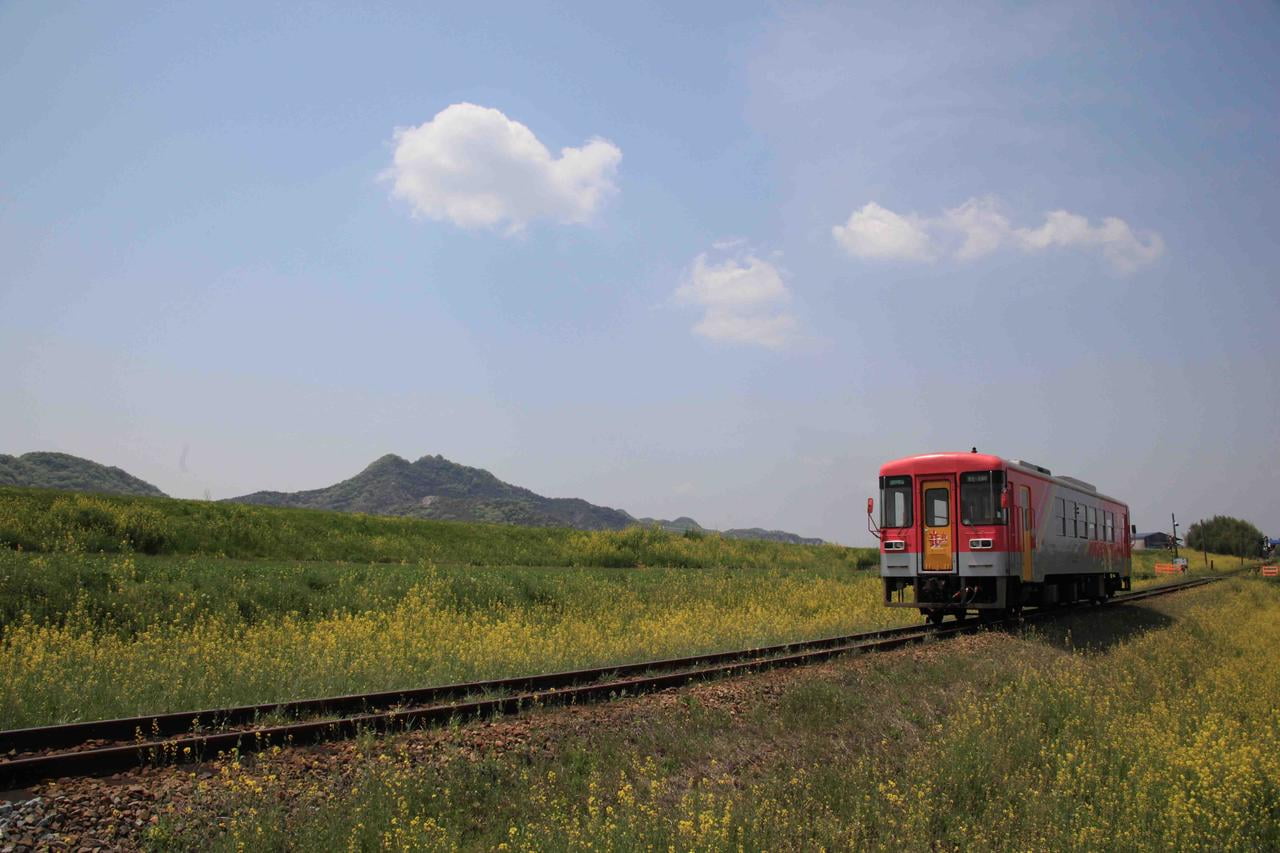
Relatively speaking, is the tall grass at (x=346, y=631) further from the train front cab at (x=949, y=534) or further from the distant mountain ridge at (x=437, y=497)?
the distant mountain ridge at (x=437, y=497)

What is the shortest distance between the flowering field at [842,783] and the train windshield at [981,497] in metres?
5.82

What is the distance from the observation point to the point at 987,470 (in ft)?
52.9

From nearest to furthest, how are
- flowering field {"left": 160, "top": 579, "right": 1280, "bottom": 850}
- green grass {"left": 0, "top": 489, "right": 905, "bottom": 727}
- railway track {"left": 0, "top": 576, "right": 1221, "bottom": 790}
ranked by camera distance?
flowering field {"left": 160, "top": 579, "right": 1280, "bottom": 850} → railway track {"left": 0, "top": 576, "right": 1221, "bottom": 790} → green grass {"left": 0, "top": 489, "right": 905, "bottom": 727}

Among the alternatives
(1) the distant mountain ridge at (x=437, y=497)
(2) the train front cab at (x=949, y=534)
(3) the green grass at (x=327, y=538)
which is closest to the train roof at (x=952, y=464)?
(2) the train front cab at (x=949, y=534)

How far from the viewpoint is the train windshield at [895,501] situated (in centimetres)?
1720

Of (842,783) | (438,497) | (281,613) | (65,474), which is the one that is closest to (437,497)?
(438,497)

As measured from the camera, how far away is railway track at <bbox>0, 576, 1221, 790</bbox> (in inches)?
237

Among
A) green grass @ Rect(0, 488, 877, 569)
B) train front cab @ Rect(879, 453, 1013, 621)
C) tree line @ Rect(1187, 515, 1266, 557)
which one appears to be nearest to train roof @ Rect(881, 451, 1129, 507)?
train front cab @ Rect(879, 453, 1013, 621)

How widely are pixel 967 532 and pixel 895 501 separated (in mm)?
1563

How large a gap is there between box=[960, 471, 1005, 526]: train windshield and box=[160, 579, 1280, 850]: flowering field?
582cm

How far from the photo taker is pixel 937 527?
16.8 metres

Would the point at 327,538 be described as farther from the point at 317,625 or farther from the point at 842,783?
the point at 842,783

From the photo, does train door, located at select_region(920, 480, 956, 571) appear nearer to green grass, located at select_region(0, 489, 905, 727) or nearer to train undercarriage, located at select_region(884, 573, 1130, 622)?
train undercarriage, located at select_region(884, 573, 1130, 622)

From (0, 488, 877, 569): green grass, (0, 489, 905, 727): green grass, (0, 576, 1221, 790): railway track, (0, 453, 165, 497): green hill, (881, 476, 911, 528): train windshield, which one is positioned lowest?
(0, 576, 1221, 790): railway track
